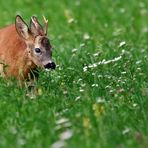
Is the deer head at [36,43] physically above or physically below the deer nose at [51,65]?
above

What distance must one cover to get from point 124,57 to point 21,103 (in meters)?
2.33

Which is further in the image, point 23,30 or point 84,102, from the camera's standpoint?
point 23,30

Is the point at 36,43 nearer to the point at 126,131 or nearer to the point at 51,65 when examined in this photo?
the point at 51,65

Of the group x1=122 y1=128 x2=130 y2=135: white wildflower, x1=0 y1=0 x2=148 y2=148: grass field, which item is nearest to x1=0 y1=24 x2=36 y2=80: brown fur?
x1=0 y1=0 x2=148 y2=148: grass field

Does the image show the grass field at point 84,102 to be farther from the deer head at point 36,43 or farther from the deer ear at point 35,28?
the deer ear at point 35,28

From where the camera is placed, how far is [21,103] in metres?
7.47

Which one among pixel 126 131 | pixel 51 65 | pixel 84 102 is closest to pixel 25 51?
pixel 51 65

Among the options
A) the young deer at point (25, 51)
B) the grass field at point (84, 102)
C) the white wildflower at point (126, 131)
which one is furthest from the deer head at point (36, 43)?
the white wildflower at point (126, 131)

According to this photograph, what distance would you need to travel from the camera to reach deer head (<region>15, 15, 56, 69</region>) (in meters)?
8.59

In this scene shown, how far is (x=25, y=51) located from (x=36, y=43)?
19 centimetres

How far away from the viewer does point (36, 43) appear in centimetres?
870

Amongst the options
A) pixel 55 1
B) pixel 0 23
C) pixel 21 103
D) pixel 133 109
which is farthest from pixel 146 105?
pixel 55 1

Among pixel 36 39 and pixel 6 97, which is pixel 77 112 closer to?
pixel 6 97

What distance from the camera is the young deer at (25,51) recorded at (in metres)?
8.62
